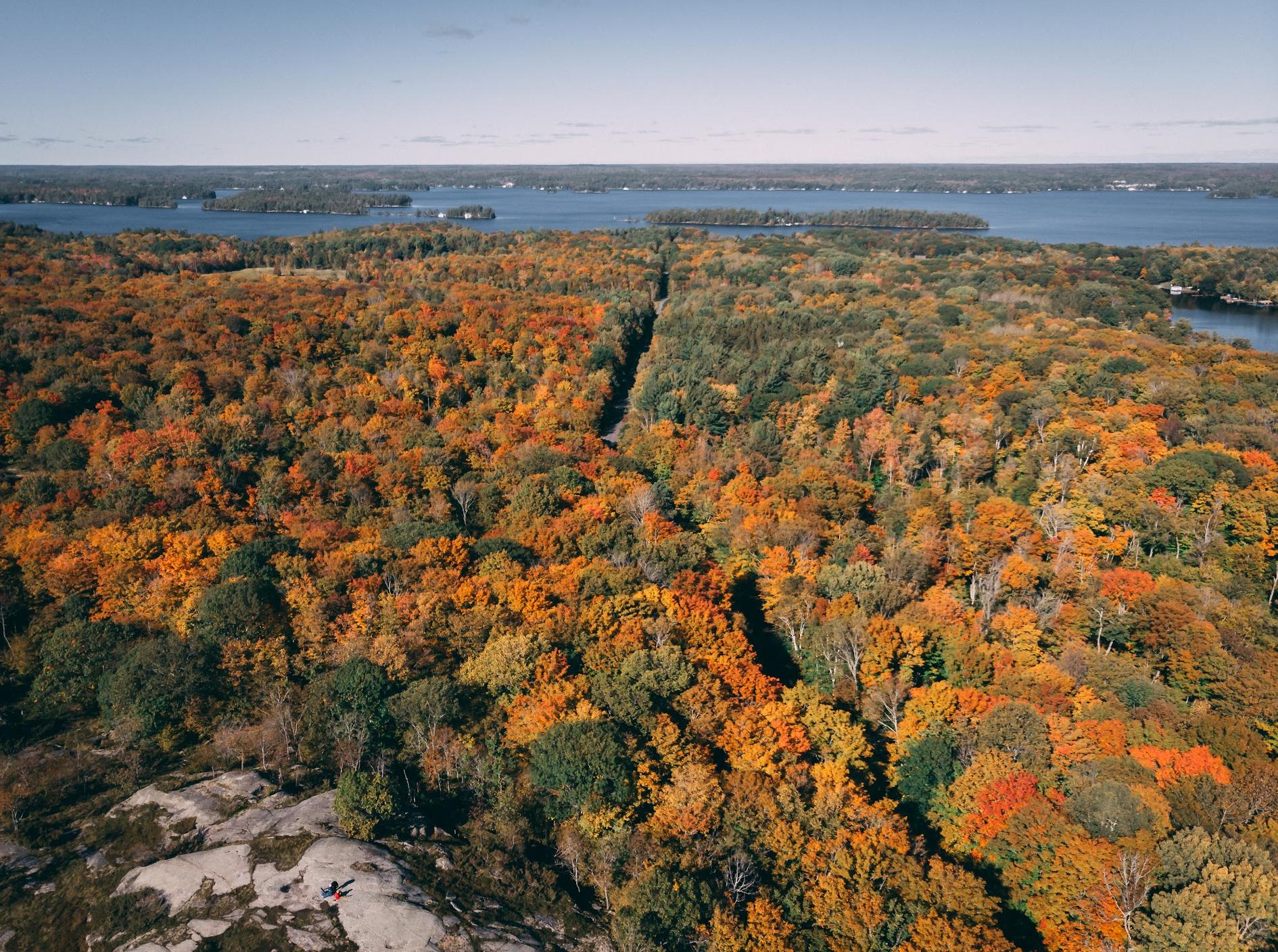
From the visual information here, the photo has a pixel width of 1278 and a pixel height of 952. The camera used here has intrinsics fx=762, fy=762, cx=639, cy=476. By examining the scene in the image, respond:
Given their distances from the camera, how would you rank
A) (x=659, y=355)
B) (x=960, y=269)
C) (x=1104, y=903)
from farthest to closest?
(x=960, y=269)
(x=659, y=355)
(x=1104, y=903)

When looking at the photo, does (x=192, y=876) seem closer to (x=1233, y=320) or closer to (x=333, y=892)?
(x=333, y=892)

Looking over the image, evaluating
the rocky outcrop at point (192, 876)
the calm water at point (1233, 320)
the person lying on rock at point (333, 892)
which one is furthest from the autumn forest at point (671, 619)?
the calm water at point (1233, 320)

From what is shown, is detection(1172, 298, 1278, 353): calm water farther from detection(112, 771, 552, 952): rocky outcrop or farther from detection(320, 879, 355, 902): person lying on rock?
detection(320, 879, 355, 902): person lying on rock

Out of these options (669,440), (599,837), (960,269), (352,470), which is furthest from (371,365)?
(960,269)

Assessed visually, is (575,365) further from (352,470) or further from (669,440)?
(352,470)

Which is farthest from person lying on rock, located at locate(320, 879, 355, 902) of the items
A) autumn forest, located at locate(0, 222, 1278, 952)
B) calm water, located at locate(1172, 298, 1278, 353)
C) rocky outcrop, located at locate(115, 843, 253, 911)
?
calm water, located at locate(1172, 298, 1278, 353)

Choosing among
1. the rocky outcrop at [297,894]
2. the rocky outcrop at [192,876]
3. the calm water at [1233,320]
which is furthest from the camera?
the calm water at [1233,320]

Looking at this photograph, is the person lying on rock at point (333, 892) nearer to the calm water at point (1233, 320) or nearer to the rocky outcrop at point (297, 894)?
the rocky outcrop at point (297, 894)
